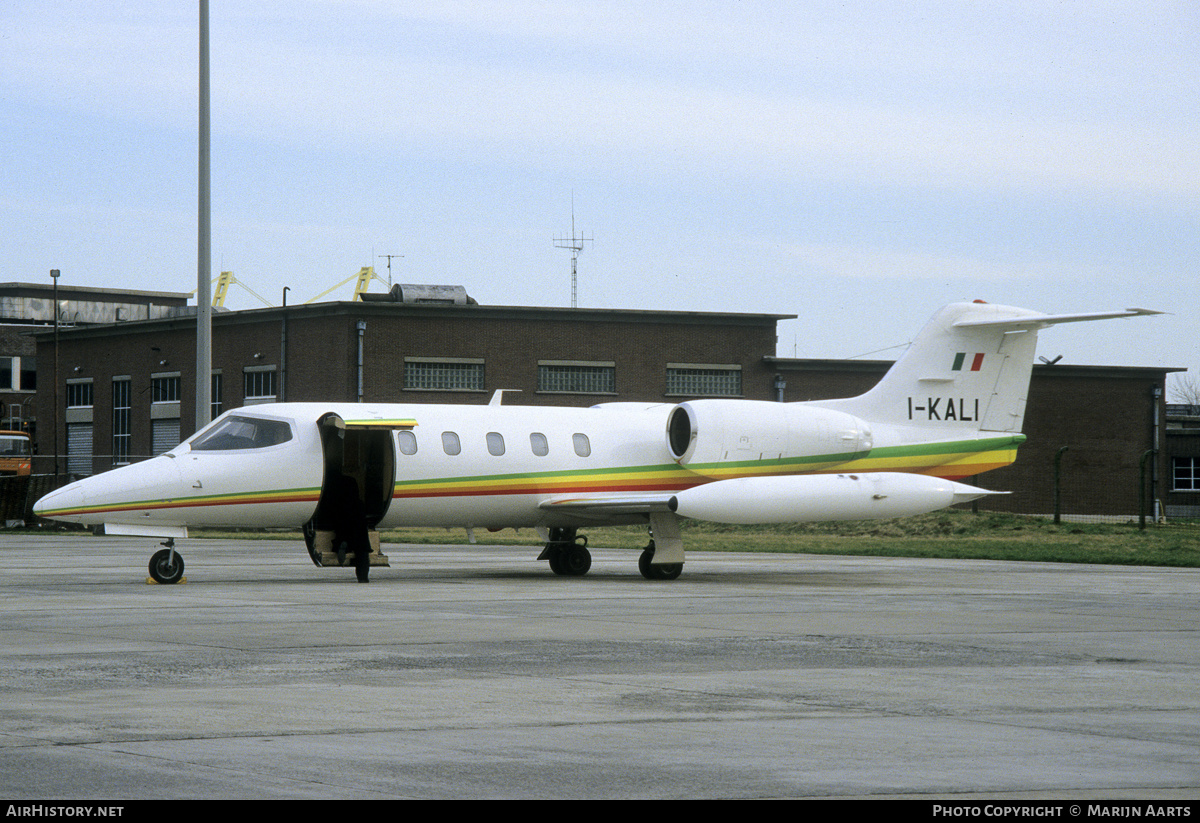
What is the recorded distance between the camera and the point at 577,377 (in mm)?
58531

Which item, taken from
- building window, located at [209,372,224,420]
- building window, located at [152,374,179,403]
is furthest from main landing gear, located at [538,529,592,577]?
building window, located at [152,374,179,403]

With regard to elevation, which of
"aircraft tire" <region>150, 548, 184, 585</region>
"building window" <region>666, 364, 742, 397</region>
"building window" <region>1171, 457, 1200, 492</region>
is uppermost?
"building window" <region>666, 364, 742, 397</region>

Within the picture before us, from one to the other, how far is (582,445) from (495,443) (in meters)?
1.59

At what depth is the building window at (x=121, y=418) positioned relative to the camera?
66.4 m

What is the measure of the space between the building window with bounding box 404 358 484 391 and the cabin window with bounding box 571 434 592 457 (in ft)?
109

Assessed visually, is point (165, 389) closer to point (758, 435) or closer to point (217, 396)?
point (217, 396)

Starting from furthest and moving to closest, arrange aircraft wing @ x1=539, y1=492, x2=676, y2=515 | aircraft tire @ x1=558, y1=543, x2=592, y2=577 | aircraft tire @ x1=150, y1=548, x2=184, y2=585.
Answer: aircraft tire @ x1=558, y1=543, x2=592, y2=577 < aircraft wing @ x1=539, y1=492, x2=676, y2=515 < aircraft tire @ x1=150, y1=548, x2=184, y2=585

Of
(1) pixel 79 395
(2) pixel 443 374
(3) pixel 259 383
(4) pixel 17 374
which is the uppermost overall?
(4) pixel 17 374

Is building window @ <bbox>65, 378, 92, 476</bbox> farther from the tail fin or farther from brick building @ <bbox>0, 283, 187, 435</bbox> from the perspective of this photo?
the tail fin

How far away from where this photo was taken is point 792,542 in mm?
39062

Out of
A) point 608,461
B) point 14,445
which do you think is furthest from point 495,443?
point 14,445

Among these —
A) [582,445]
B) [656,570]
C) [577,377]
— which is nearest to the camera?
[656,570]

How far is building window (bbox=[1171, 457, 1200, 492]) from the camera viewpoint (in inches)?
2982
